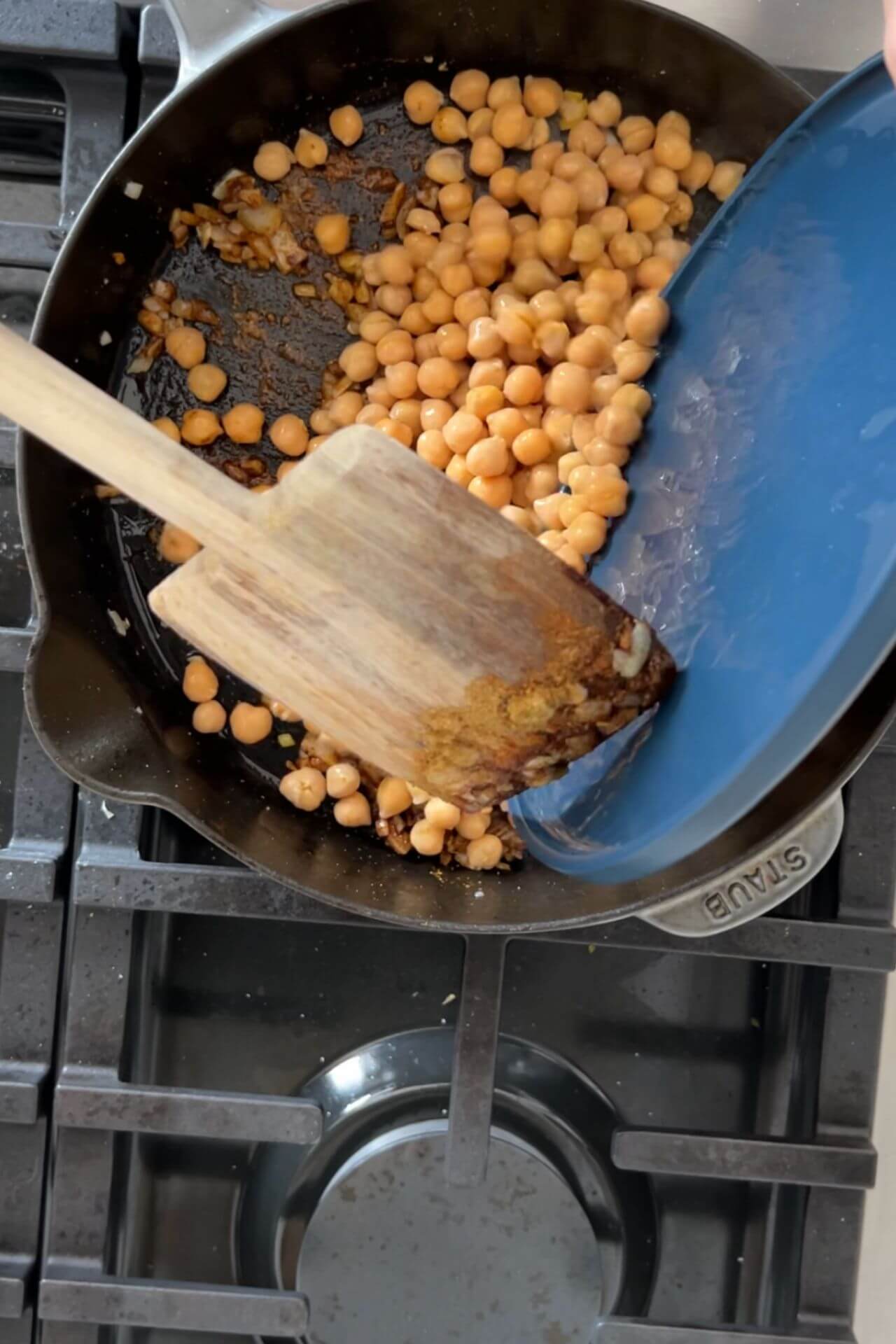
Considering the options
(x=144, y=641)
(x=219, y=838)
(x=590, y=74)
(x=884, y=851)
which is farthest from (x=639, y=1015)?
(x=590, y=74)

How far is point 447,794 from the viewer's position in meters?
0.82

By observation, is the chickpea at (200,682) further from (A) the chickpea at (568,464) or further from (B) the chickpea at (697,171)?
(B) the chickpea at (697,171)

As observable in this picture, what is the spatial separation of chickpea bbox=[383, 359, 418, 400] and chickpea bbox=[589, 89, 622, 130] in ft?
0.89

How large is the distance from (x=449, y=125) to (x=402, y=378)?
234 millimetres

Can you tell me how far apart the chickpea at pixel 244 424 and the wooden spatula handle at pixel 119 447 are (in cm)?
34

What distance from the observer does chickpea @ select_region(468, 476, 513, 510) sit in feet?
3.26

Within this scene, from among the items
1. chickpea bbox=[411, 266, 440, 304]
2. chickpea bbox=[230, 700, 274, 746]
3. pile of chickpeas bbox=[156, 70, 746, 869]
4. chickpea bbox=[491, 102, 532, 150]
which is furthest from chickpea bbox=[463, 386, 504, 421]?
chickpea bbox=[230, 700, 274, 746]

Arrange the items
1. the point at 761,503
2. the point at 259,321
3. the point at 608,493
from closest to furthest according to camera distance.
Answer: the point at 761,503 → the point at 608,493 → the point at 259,321

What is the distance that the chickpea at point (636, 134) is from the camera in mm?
1015

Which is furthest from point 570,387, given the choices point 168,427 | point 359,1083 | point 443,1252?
point 443,1252

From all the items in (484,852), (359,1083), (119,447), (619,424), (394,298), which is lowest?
(359,1083)

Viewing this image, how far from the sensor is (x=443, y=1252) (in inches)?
38.7

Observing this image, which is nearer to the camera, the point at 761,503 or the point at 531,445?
the point at 761,503

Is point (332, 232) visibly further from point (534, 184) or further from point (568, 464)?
point (568, 464)
